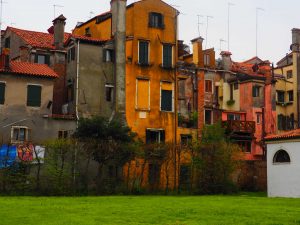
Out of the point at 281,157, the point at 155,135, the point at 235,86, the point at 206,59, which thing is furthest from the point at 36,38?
the point at 281,157

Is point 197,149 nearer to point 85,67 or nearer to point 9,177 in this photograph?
point 85,67

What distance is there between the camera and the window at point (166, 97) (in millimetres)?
51312

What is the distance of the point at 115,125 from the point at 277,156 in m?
12.9

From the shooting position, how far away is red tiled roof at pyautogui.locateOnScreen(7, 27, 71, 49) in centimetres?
5159

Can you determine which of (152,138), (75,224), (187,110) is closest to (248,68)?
(187,110)

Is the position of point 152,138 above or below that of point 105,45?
below

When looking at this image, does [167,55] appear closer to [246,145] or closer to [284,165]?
[284,165]

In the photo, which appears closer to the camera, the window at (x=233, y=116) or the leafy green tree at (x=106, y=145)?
the leafy green tree at (x=106, y=145)

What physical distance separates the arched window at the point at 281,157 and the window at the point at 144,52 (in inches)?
580

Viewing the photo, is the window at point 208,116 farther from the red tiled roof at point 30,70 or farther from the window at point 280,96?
the red tiled roof at point 30,70

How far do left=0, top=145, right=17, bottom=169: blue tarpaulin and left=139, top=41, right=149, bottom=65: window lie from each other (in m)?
15.6

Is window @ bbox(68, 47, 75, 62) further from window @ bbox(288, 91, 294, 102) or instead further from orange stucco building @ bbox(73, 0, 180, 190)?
window @ bbox(288, 91, 294, 102)

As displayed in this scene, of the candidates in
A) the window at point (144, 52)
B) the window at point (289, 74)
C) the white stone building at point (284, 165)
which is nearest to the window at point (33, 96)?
the window at point (144, 52)

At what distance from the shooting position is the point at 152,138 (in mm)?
50656
